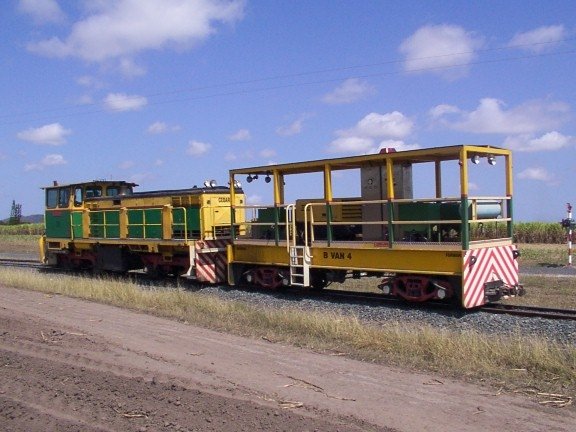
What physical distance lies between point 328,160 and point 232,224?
3.65 meters

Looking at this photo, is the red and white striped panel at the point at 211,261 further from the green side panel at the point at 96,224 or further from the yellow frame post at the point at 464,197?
the yellow frame post at the point at 464,197

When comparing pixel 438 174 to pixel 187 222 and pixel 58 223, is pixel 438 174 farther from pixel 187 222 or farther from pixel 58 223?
pixel 58 223

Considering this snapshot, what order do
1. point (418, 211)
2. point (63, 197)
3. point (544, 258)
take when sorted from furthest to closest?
point (544, 258)
point (63, 197)
point (418, 211)

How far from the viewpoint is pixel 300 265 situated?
47.4 ft

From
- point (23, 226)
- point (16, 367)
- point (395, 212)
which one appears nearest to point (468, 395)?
point (16, 367)

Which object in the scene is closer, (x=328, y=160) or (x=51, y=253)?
(x=328, y=160)

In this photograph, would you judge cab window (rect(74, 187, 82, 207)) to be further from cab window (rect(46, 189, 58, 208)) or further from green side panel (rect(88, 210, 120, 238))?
cab window (rect(46, 189, 58, 208))

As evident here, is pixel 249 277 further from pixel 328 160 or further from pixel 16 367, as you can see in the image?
pixel 16 367

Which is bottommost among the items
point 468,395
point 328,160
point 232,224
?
point 468,395

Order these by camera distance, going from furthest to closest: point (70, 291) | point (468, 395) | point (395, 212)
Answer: point (70, 291), point (395, 212), point (468, 395)

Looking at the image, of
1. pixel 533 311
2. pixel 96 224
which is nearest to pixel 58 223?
pixel 96 224

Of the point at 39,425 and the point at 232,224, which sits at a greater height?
the point at 232,224

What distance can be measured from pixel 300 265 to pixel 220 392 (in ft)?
25.7

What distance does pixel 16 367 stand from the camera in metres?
7.66
